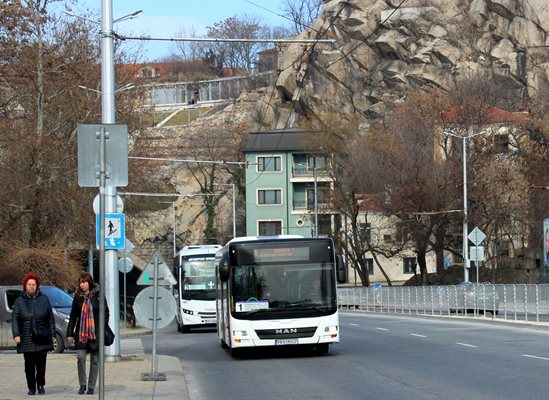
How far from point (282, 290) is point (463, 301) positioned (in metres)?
23.0

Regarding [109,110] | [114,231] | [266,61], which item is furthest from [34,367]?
[266,61]

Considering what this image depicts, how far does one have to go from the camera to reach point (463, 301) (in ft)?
145

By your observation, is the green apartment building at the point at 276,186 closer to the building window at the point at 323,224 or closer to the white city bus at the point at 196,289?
the building window at the point at 323,224

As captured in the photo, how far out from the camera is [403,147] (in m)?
66.9

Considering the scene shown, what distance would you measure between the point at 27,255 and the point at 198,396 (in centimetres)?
2312

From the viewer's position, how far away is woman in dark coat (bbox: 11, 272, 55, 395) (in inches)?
582

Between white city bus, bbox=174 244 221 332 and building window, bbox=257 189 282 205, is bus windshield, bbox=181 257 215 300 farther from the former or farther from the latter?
building window, bbox=257 189 282 205

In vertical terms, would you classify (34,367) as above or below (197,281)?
below

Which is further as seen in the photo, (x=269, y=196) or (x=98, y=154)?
(x=269, y=196)

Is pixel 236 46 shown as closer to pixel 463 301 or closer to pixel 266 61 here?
pixel 266 61

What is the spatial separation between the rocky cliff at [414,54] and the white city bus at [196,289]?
4971cm

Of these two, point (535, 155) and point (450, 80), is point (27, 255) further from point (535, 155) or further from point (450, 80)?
point (450, 80)

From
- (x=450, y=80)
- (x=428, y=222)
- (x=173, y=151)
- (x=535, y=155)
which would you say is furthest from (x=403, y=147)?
(x=173, y=151)

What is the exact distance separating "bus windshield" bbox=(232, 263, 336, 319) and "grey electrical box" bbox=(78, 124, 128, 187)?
37.4ft
